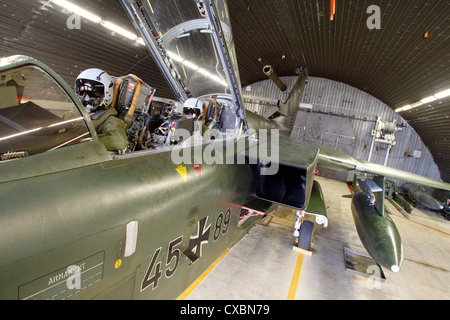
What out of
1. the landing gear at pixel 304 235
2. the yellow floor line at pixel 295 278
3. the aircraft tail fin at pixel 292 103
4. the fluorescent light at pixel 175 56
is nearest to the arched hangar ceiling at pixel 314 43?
the aircraft tail fin at pixel 292 103

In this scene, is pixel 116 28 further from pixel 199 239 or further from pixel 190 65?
pixel 199 239

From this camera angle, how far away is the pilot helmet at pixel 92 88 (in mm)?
2105

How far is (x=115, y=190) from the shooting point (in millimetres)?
1164

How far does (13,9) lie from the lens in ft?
14.3

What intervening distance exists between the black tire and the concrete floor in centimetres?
20

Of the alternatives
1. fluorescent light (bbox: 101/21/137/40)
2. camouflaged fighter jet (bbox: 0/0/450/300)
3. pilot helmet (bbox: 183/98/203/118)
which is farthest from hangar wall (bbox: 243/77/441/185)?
camouflaged fighter jet (bbox: 0/0/450/300)

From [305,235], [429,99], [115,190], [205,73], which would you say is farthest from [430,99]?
[115,190]

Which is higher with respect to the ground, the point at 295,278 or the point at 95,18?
the point at 95,18

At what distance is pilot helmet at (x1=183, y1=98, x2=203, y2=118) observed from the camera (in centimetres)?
354

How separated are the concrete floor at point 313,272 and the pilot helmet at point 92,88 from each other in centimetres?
237

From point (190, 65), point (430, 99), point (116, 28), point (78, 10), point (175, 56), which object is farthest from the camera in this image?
point (430, 99)

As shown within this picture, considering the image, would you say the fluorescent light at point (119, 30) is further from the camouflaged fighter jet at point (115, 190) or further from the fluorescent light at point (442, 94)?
the fluorescent light at point (442, 94)

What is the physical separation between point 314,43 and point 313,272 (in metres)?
8.16

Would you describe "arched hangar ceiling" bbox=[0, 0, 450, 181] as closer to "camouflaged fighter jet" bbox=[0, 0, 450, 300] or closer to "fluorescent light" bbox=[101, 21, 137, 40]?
"fluorescent light" bbox=[101, 21, 137, 40]
